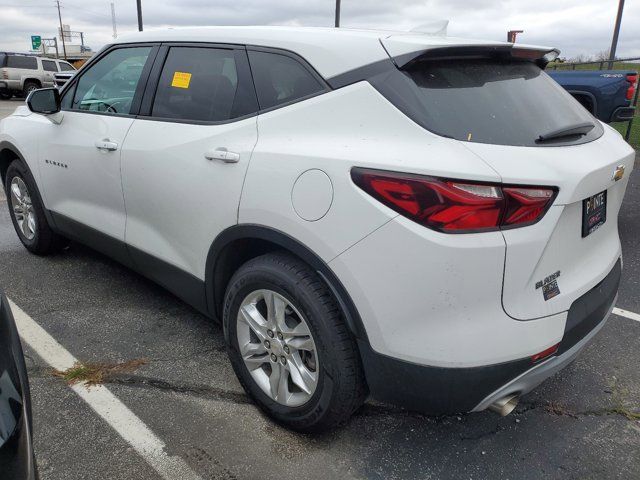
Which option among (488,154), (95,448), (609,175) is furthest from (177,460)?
(609,175)

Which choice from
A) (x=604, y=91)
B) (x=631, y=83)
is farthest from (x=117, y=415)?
(x=631, y=83)

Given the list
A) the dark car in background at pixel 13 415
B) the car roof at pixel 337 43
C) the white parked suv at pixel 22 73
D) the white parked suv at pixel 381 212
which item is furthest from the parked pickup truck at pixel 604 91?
the white parked suv at pixel 22 73

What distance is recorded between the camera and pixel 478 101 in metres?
2.11

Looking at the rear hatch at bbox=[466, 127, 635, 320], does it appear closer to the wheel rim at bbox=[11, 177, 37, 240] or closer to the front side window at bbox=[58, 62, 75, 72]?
the wheel rim at bbox=[11, 177, 37, 240]

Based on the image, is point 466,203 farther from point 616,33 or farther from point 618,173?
point 616,33

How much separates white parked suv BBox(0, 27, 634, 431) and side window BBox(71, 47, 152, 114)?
1.31ft

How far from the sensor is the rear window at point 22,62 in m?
23.2

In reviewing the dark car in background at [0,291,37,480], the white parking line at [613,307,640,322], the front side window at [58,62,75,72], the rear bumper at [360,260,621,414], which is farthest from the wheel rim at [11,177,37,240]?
the front side window at [58,62,75,72]

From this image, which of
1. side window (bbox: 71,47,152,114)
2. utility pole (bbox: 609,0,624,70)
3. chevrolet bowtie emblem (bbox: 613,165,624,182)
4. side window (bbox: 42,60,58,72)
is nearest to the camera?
chevrolet bowtie emblem (bbox: 613,165,624,182)

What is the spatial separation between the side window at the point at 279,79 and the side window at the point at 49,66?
25456mm

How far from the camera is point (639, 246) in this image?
5.05 m

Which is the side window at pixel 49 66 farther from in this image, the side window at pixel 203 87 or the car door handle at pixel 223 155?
the car door handle at pixel 223 155

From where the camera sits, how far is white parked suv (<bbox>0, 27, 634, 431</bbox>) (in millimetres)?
1854

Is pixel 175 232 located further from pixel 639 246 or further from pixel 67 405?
pixel 639 246
